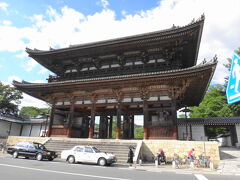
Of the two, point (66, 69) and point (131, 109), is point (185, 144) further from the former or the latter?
point (66, 69)

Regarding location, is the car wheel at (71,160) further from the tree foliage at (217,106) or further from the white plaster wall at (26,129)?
the tree foliage at (217,106)

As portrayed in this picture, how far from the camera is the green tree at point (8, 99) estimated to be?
1735 inches

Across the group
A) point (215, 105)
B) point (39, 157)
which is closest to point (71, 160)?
point (39, 157)

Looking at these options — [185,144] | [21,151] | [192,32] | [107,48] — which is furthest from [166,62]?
[21,151]

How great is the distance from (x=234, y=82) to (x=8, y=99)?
2084 inches

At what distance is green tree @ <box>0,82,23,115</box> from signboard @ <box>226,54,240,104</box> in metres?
51.5

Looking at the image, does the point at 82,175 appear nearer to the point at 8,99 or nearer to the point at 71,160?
the point at 71,160

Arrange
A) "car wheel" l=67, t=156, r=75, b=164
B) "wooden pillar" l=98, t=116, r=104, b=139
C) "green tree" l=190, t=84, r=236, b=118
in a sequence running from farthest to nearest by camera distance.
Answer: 1. "green tree" l=190, t=84, r=236, b=118
2. "wooden pillar" l=98, t=116, r=104, b=139
3. "car wheel" l=67, t=156, r=75, b=164

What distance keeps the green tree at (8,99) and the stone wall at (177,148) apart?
42715 mm

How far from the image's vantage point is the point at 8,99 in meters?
45.3

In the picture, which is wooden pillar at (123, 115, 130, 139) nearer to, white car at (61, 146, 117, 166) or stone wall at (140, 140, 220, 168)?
stone wall at (140, 140, 220, 168)

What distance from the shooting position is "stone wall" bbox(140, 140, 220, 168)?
13023 mm

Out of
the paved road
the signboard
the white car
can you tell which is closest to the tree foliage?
the paved road

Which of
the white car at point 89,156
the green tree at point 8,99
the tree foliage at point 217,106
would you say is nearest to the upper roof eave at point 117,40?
the white car at point 89,156
